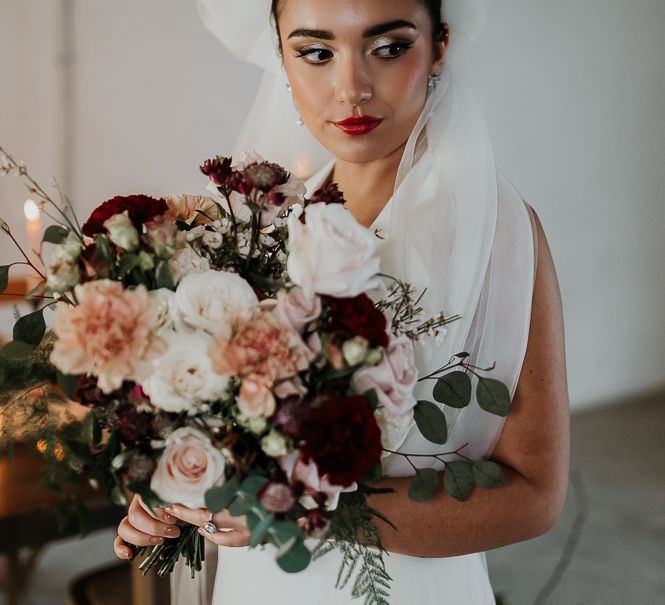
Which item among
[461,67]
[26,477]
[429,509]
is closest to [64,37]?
[26,477]

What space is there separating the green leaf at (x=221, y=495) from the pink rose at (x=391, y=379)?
18cm

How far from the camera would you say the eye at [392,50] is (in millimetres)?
1214

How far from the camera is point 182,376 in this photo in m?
0.78

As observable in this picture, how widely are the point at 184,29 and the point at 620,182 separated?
2.89 metres

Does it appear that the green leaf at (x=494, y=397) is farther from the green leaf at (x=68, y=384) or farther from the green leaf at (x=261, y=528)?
the green leaf at (x=68, y=384)

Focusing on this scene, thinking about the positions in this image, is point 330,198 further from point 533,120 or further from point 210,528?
point 533,120

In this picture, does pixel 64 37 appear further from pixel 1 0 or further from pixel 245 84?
pixel 245 84

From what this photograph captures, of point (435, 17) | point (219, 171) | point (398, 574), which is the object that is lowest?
point (398, 574)

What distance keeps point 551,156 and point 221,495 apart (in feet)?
12.8

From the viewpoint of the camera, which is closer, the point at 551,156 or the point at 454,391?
the point at 454,391

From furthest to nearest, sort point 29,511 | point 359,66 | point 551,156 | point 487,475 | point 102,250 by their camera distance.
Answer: point 551,156
point 29,511
point 359,66
point 487,475
point 102,250

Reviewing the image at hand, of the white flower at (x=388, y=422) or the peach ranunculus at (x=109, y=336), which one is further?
the white flower at (x=388, y=422)

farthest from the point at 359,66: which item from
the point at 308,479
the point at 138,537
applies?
the point at 138,537

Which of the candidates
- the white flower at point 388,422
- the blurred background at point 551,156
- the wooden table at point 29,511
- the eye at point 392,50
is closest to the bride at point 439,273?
the eye at point 392,50
